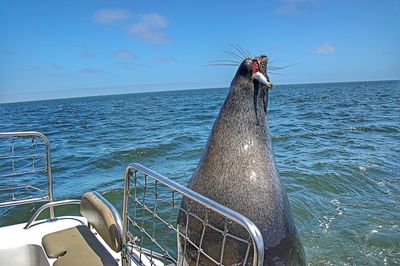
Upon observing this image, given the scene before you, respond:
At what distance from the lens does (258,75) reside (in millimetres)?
2729

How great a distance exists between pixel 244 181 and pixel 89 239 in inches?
57.4

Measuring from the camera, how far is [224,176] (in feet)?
8.69

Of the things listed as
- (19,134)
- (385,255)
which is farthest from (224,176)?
(385,255)

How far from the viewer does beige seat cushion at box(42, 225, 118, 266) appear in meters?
2.77

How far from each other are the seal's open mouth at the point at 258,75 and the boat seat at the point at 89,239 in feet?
4.85

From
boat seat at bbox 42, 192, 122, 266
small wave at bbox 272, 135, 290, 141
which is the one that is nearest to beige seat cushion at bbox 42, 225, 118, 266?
boat seat at bbox 42, 192, 122, 266

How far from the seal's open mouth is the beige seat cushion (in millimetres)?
1763

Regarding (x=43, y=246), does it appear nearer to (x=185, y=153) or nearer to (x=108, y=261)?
(x=108, y=261)

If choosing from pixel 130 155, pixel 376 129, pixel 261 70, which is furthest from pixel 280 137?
pixel 261 70

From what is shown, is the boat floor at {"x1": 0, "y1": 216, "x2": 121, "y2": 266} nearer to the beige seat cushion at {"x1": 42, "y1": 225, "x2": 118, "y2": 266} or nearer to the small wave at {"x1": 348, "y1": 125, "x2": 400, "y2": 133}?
the beige seat cushion at {"x1": 42, "y1": 225, "x2": 118, "y2": 266}

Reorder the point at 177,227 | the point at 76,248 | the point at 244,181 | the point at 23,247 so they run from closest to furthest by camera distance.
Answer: the point at 244,181 < the point at 177,227 < the point at 76,248 < the point at 23,247

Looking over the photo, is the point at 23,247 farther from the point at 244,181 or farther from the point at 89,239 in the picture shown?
the point at 244,181

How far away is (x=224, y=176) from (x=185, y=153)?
9.08 meters

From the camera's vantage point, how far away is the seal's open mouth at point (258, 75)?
270cm
